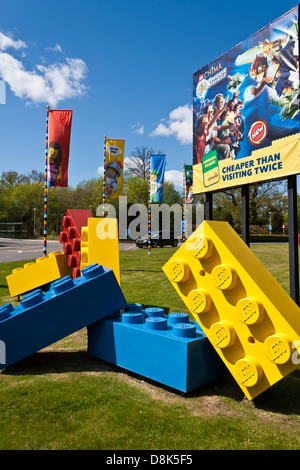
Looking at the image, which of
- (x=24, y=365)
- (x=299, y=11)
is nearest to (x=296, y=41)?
(x=299, y=11)

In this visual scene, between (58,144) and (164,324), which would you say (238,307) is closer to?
(164,324)

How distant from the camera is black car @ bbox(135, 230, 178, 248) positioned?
31.9m

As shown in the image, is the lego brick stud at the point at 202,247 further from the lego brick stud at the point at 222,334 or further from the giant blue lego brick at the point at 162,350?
the giant blue lego brick at the point at 162,350

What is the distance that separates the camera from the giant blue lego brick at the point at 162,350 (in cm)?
407

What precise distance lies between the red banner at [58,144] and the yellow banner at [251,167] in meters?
6.78

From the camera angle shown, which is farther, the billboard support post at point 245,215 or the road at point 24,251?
the road at point 24,251

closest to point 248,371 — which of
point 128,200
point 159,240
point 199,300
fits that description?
point 199,300

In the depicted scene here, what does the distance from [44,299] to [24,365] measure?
1.13m

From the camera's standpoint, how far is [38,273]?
8.15 meters

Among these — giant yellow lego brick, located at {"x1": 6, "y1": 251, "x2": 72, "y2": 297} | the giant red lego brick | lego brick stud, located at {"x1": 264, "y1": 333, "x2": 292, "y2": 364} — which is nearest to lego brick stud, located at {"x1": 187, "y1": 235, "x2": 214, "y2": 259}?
lego brick stud, located at {"x1": 264, "y1": 333, "x2": 292, "y2": 364}

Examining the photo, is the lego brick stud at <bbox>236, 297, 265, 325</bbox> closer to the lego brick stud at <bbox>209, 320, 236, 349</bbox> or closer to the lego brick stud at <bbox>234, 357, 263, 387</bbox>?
the lego brick stud at <bbox>209, 320, 236, 349</bbox>

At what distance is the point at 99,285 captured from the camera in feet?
16.5

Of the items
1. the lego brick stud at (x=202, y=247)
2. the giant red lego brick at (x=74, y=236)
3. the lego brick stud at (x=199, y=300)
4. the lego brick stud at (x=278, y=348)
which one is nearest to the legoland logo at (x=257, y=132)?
the lego brick stud at (x=202, y=247)
